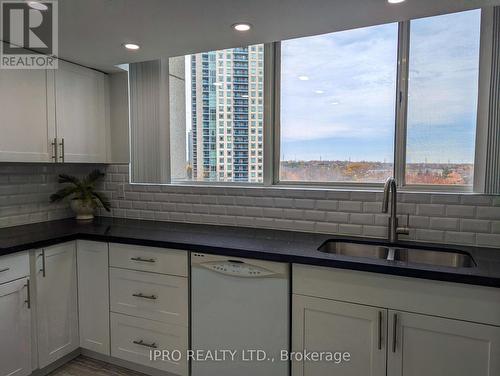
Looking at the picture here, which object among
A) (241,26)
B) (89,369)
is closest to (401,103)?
(241,26)

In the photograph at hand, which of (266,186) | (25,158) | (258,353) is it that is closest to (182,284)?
(258,353)

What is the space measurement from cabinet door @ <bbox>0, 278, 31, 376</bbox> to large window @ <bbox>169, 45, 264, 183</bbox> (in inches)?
54.9

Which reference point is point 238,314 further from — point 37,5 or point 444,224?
point 37,5

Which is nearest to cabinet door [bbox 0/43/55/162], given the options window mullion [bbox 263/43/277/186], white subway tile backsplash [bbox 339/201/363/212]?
window mullion [bbox 263/43/277/186]

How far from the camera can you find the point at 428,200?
6.75 ft

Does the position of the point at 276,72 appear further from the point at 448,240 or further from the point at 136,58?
the point at 448,240

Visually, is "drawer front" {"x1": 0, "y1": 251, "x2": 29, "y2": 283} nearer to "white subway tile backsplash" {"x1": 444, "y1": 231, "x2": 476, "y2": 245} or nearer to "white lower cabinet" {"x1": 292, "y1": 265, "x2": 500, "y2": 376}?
"white lower cabinet" {"x1": 292, "y1": 265, "x2": 500, "y2": 376}

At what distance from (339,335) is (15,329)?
1856 mm

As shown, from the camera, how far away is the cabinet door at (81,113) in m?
2.50

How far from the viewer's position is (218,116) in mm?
2820

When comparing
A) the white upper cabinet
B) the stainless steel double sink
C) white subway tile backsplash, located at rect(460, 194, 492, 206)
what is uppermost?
the white upper cabinet

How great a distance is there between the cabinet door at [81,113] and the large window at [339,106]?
1.56 m

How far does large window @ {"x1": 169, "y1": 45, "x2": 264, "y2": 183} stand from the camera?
2686 mm

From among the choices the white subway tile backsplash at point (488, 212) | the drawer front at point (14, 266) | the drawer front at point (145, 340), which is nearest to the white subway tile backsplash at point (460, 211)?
the white subway tile backsplash at point (488, 212)
